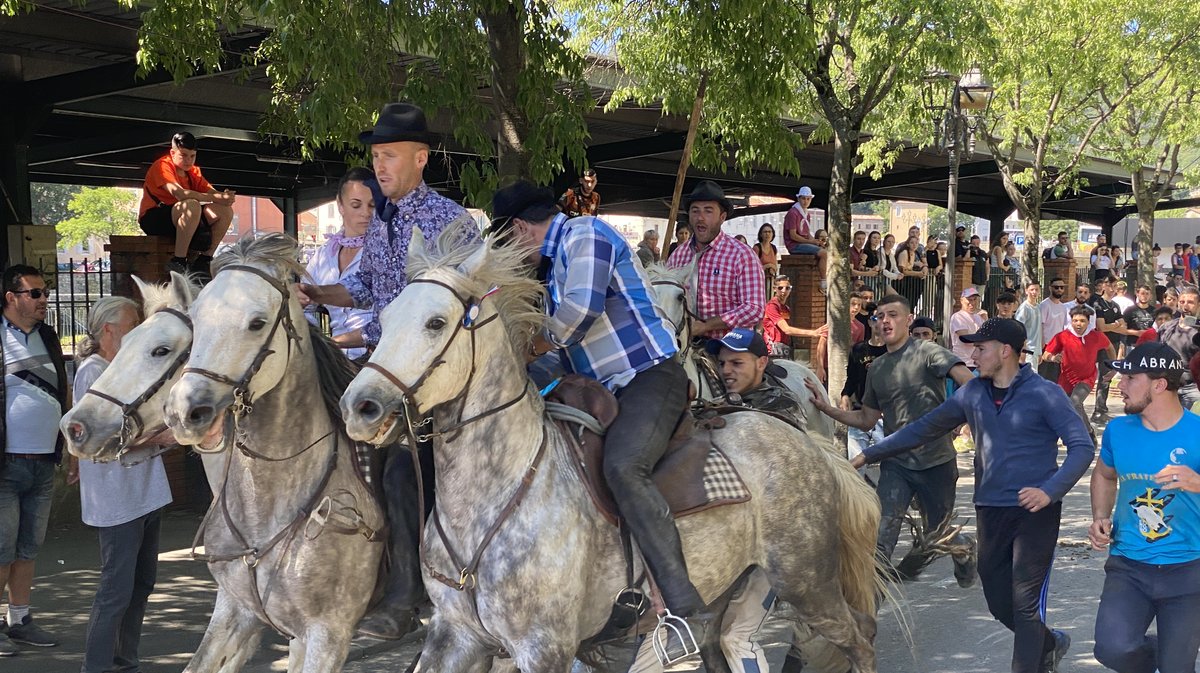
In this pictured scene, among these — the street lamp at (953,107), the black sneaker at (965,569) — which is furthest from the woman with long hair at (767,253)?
the black sneaker at (965,569)

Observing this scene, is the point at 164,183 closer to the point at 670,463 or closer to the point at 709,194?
the point at 709,194

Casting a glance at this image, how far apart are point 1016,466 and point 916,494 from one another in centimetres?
235

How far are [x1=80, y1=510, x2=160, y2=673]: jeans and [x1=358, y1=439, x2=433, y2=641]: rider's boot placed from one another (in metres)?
1.68

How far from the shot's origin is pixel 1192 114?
29.8m

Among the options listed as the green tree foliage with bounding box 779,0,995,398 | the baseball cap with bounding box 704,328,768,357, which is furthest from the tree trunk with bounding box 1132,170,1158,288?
the baseball cap with bounding box 704,328,768,357

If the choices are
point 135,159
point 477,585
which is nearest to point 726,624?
point 477,585

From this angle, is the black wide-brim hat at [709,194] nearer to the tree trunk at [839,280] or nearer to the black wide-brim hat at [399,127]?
the black wide-brim hat at [399,127]

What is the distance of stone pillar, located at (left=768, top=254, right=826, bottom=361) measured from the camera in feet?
61.9

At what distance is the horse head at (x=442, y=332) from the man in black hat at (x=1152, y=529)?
299 centimetres

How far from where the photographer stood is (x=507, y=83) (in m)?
8.72

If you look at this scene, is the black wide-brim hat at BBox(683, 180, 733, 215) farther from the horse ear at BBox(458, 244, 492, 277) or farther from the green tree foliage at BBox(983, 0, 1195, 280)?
the green tree foliage at BBox(983, 0, 1195, 280)

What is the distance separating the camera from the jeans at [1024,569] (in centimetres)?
576

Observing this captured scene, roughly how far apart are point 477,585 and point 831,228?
11277 millimetres

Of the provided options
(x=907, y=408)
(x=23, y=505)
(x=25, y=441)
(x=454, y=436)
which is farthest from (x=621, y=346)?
(x=23, y=505)
